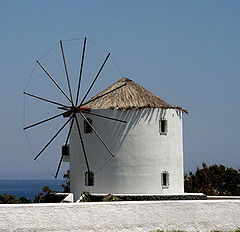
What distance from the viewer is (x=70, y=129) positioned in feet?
83.0

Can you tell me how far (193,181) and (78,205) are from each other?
69.8 ft

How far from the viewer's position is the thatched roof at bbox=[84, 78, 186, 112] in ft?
80.7

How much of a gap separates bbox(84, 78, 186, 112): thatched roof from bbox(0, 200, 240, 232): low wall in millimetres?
10811

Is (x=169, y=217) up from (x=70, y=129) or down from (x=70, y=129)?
down

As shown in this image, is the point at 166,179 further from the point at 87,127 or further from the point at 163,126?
the point at 87,127

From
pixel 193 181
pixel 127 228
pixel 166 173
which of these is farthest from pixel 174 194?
pixel 127 228

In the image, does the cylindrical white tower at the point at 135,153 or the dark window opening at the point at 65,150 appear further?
the dark window opening at the point at 65,150

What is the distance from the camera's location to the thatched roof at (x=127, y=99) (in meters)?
24.6

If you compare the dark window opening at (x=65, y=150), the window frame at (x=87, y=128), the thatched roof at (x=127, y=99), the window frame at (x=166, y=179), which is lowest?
the window frame at (x=166, y=179)

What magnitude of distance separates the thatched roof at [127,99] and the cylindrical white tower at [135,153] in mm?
214

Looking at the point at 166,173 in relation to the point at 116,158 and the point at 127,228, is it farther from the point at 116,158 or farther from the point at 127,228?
the point at 127,228

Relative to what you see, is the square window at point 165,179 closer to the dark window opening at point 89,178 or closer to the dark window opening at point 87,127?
the dark window opening at point 89,178

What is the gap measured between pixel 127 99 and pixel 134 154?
8.56 ft

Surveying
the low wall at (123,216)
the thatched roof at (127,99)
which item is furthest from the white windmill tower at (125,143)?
A: the low wall at (123,216)
